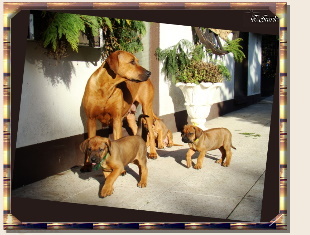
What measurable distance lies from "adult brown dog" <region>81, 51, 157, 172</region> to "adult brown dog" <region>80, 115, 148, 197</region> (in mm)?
648

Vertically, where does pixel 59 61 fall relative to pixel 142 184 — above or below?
above

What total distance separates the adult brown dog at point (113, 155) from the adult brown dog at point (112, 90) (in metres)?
0.65

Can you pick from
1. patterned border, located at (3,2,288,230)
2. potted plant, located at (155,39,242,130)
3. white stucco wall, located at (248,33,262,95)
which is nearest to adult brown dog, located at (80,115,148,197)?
patterned border, located at (3,2,288,230)

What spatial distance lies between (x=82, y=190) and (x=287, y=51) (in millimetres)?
2731

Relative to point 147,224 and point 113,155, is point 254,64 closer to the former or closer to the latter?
point 113,155

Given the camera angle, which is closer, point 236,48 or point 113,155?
point 113,155

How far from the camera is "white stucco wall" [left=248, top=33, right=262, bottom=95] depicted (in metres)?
4.75

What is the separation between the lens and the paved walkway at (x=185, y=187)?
13.7ft

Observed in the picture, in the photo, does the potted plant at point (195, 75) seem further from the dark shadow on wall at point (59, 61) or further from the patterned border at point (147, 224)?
the patterned border at point (147, 224)

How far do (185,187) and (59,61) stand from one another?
2.25 meters

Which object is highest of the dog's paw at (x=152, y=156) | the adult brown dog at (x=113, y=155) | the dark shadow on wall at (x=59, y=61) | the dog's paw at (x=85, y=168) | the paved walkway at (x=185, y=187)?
the dark shadow on wall at (x=59, y=61)

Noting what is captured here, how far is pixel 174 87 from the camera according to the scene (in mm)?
7648

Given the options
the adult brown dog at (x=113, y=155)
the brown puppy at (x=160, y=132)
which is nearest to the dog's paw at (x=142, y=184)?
the adult brown dog at (x=113, y=155)

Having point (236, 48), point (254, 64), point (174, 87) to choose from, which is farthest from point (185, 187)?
point (174, 87)
